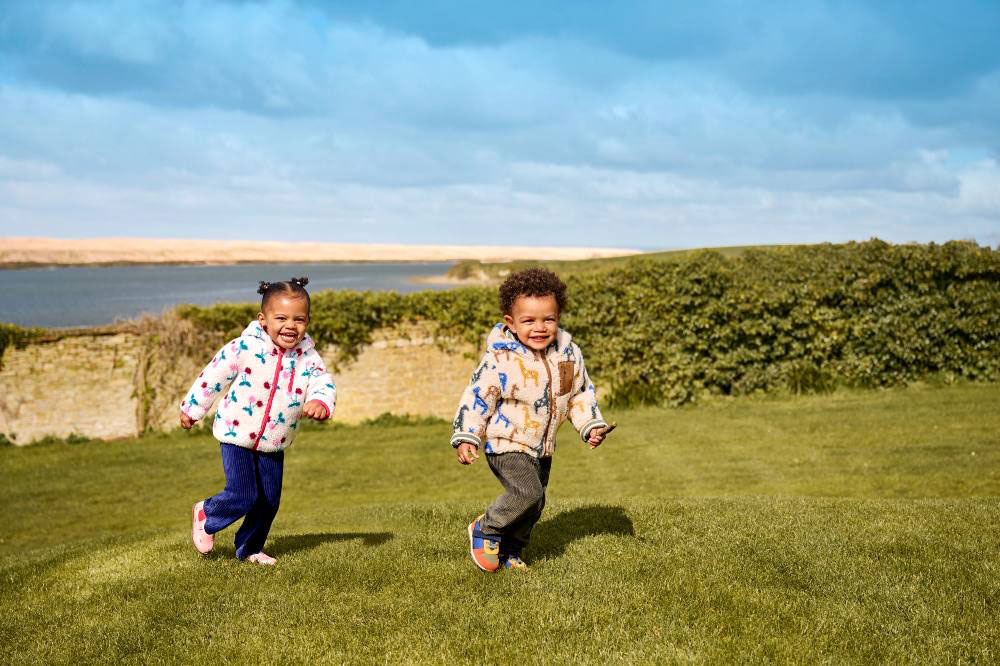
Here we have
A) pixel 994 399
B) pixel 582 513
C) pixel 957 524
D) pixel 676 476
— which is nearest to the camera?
pixel 957 524

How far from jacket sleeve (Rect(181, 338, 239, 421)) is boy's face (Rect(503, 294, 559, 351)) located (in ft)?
5.81

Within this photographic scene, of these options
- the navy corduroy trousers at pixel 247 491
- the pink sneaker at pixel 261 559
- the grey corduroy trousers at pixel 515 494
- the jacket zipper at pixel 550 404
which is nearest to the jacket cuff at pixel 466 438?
the grey corduroy trousers at pixel 515 494

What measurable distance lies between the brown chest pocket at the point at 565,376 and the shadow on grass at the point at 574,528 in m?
1.11

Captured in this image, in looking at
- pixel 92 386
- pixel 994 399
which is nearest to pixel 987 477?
pixel 994 399

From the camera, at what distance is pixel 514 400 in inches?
177

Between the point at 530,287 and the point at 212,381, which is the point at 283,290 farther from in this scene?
the point at 530,287

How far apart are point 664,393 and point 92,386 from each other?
35.0 ft

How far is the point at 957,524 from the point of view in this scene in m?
5.51

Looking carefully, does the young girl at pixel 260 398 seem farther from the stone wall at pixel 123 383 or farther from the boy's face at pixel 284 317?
the stone wall at pixel 123 383

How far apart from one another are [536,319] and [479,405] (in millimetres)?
592

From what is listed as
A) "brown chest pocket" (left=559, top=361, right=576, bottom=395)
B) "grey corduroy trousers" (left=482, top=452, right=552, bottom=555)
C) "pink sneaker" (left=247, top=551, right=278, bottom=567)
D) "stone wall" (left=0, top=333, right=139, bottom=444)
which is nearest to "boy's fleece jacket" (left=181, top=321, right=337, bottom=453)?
"pink sneaker" (left=247, top=551, right=278, bottom=567)

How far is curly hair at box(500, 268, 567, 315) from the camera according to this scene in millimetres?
4574

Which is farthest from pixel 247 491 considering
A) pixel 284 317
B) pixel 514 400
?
pixel 514 400

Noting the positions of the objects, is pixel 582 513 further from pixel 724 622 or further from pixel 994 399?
pixel 994 399
